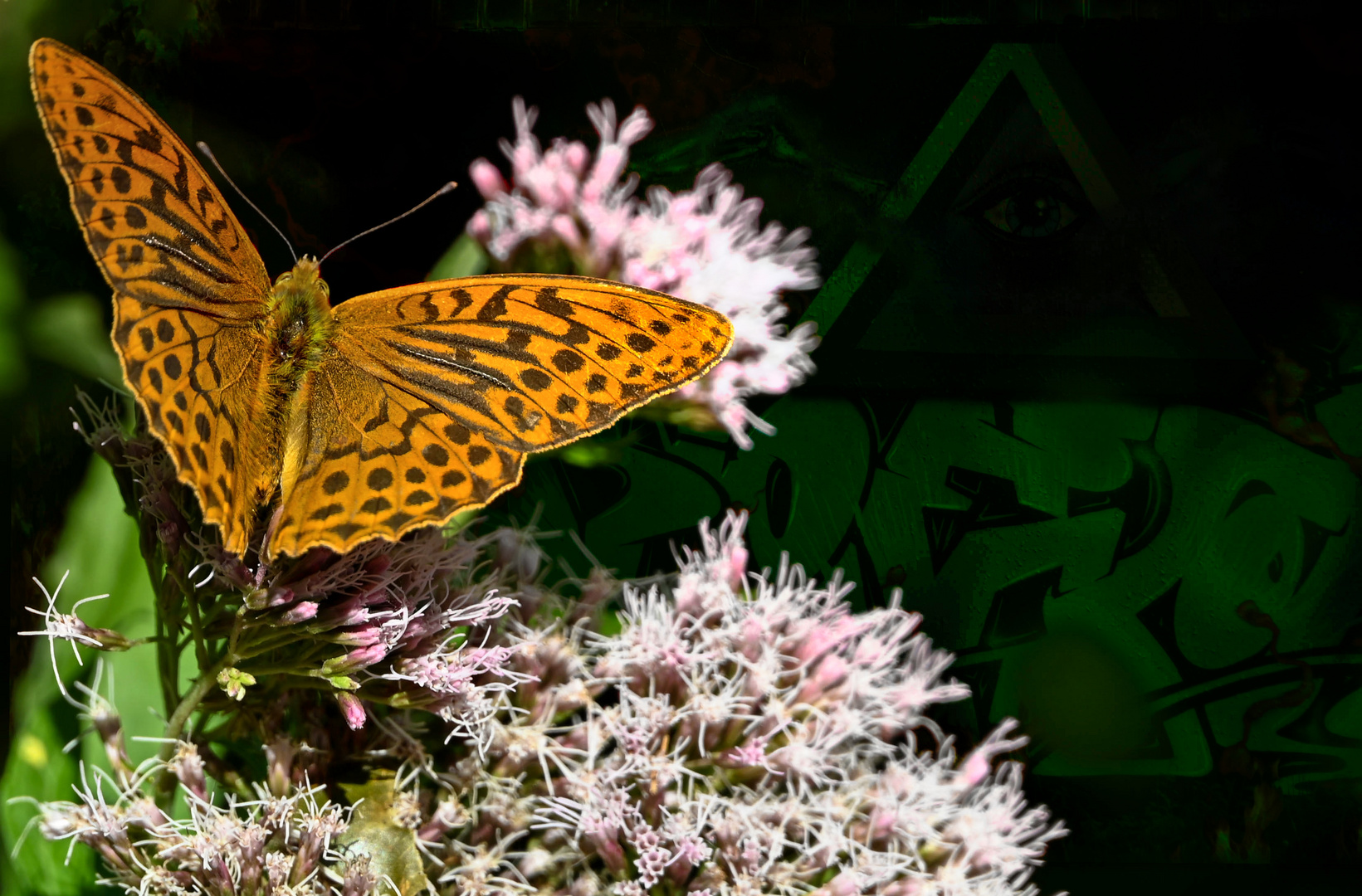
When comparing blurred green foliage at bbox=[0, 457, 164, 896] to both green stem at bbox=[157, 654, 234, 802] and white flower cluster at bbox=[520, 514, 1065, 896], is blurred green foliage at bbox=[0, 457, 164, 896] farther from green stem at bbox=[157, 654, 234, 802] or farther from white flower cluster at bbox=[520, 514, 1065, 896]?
white flower cluster at bbox=[520, 514, 1065, 896]

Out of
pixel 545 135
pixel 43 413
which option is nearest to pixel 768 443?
pixel 545 135

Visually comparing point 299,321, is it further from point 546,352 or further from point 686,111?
point 686,111

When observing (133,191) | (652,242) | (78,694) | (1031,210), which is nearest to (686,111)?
(652,242)

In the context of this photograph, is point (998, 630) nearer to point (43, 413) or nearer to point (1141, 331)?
point (1141, 331)

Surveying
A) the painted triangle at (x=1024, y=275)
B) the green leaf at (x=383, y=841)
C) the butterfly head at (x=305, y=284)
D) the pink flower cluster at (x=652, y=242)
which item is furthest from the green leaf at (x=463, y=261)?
the green leaf at (x=383, y=841)

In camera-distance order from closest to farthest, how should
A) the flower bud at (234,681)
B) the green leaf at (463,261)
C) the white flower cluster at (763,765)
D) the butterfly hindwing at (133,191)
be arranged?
1. the butterfly hindwing at (133,191)
2. the flower bud at (234,681)
3. the white flower cluster at (763,765)
4. the green leaf at (463,261)

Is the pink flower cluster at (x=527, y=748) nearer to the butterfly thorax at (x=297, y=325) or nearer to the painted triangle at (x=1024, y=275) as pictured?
the butterfly thorax at (x=297, y=325)
